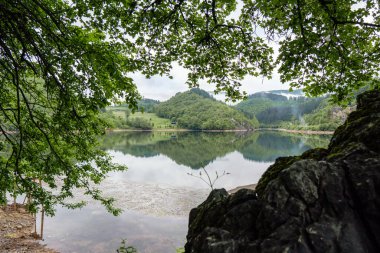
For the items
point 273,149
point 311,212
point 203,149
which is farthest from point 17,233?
point 273,149

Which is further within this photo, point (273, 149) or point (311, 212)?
point (273, 149)

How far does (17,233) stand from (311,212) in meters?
24.6

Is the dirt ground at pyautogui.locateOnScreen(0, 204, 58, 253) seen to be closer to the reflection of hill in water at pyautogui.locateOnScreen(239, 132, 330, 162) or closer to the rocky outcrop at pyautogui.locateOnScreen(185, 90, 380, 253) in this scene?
the rocky outcrop at pyautogui.locateOnScreen(185, 90, 380, 253)

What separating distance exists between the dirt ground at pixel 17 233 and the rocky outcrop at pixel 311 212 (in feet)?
58.0

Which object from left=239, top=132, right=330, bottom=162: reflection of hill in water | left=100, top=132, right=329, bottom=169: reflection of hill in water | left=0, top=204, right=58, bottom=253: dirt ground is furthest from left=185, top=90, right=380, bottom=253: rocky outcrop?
left=239, top=132, right=330, bottom=162: reflection of hill in water

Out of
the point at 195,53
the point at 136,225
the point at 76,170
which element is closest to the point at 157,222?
the point at 136,225

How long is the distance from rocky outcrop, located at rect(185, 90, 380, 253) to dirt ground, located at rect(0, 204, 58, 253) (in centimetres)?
1767

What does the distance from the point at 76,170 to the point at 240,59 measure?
8.04m

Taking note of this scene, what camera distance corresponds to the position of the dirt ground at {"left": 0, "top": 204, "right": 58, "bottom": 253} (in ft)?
59.4

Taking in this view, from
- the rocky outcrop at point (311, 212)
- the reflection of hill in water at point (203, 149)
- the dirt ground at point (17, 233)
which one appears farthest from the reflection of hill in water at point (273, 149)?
the rocky outcrop at point (311, 212)

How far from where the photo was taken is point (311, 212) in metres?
5.32

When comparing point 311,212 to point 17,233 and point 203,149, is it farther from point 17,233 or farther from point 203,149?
point 203,149

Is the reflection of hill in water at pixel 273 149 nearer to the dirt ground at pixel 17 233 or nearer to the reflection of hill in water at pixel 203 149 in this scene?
the reflection of hill in water at pixel 203 149

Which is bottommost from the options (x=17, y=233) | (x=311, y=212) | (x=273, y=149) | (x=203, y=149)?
(x=17, y=233)
